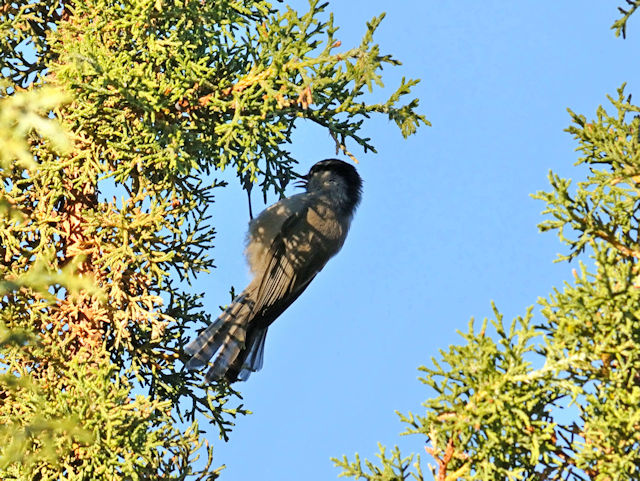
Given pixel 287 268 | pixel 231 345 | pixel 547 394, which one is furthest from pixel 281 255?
pixel 547 394

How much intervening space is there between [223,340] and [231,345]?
78mm

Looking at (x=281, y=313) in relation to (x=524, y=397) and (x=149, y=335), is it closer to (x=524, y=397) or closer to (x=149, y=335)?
(x=149, y=335)

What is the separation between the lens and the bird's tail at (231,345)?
4.51 m

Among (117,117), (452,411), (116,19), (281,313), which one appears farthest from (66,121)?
(452,411)

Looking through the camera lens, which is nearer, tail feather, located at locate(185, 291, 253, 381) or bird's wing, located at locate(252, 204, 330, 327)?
tail feather, located at locate(185, 291, 253, 381)

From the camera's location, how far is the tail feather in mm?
4477

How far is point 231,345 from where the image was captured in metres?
4.97

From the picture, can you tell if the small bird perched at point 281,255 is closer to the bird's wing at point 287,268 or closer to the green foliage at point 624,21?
the bird's wing at point 287,268

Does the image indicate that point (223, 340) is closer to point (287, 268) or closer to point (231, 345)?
point (231, 345)

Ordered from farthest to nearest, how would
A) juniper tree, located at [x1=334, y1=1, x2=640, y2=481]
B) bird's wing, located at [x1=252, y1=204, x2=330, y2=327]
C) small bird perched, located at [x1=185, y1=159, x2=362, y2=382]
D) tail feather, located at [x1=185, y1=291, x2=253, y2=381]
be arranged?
1. bird's wing, located at [x1=252, y1=204, x2=330, y2=327]
2. small bird perched, located at [x1=185, y1=159, x2=362, y2=382]
3. tail feather, located at [x1=185, y1=291, x2=253, y2=381]
4. juniper tree, located at [x1=334, y1=1, x2=640, y2=481]

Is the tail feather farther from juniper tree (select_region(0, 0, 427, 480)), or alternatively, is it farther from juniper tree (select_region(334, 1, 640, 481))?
juniper tree (select_region(334, 1, 640, 481))

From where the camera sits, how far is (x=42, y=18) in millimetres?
4656

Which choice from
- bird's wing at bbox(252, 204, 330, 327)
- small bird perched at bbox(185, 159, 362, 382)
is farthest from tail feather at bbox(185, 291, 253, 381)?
bird's wing at bbox(252, 204, 330, 327)

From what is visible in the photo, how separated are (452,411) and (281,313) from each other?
305 centimetres
